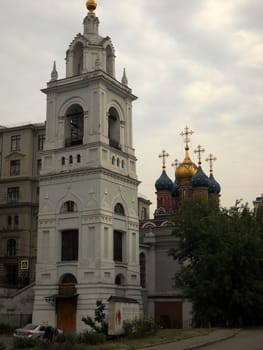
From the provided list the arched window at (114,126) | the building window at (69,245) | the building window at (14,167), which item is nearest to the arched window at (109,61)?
the arched window at (114,126)

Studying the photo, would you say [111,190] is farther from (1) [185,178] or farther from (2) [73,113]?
(1) [185,178]

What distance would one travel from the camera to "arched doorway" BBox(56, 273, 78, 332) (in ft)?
123

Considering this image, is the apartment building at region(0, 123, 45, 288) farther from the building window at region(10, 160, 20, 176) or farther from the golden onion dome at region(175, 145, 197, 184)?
the golden onion dome at region(175, 145, 197, 184)

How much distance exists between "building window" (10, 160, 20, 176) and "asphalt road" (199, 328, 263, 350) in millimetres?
35489

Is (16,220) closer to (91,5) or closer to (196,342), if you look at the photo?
(91,5)

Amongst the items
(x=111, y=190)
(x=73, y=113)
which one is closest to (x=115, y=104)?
(x=73, y=113)

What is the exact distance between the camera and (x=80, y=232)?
38.6 metres

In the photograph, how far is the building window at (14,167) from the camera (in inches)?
2303

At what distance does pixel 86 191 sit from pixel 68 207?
1.98 metres

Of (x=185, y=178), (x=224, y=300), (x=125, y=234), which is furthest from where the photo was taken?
(x=185, y=178)

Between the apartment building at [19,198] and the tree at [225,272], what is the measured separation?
2225 centimetres

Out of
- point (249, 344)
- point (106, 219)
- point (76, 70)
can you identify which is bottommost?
point (249, 344)

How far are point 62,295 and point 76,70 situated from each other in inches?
658

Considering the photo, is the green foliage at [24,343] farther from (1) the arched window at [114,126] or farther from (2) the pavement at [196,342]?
(1) the arched window at [114,126]
